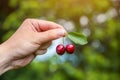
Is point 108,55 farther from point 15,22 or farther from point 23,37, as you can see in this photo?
point 23,37

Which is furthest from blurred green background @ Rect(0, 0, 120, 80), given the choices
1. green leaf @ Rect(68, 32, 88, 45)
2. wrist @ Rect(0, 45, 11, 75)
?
green leaf @ Rect(68, 32, 88, 45)

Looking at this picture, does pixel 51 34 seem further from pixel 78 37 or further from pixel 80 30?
pixel 80 30

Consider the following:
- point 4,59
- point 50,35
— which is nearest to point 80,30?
point 4,59

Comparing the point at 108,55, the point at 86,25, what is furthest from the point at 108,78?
the point at 86,25

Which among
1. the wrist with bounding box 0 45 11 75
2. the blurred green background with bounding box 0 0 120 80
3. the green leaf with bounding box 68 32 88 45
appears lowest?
the blurred green background with bounding box 0 0 120 80

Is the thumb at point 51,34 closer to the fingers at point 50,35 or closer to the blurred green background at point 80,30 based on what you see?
the fingers at point 50,35

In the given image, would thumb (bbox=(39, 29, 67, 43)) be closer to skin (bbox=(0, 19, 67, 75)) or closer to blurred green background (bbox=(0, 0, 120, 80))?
skin (bbox=(0, 19, 67, 75))
